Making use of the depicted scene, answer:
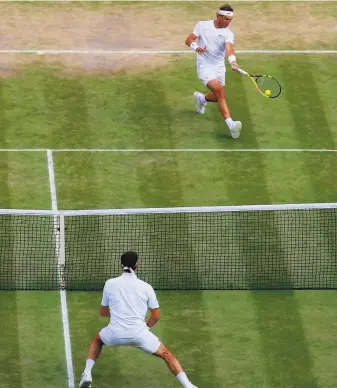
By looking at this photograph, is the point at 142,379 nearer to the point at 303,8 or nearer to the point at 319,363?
the point at 319,363

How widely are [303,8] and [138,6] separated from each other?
3611 millimetres

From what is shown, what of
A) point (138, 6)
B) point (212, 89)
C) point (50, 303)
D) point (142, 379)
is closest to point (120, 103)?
point (212, 89)

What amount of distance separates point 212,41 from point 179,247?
5064 mm

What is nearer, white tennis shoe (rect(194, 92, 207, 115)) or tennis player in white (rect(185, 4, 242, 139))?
tennis player in white (rect(185, 4, 242, 139))

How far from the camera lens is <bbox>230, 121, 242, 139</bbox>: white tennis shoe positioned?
29938mm

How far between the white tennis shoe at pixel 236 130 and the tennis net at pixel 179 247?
2685 mm

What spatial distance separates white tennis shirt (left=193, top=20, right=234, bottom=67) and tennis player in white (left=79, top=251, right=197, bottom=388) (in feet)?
27.7

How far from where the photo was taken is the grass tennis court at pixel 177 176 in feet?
77.5

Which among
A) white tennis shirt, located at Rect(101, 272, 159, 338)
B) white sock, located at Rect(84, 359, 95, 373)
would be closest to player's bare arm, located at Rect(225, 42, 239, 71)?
white tennis shirt, located at Rect(101, 272, 159, 338)

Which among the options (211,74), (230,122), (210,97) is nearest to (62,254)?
(230,122)

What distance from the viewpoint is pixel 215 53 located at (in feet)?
98.3

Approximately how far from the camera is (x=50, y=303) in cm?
2506

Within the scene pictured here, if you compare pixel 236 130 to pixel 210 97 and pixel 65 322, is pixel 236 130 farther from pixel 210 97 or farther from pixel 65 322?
pixel 65 322

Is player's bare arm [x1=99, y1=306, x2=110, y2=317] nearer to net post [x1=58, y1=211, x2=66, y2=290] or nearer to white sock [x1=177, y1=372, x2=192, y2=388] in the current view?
white sock [x1=177, y1=372, x2=192, y2=388]
